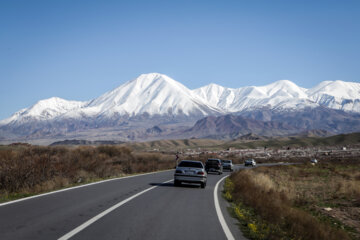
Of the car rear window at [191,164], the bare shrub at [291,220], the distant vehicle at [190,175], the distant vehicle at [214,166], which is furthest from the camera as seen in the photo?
the distant vehicle at [214,166]

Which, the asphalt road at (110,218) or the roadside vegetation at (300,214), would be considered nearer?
the asphalt road at (110,218)

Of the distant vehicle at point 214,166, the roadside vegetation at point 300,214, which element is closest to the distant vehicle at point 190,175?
the roadside vegetation at point 300,214

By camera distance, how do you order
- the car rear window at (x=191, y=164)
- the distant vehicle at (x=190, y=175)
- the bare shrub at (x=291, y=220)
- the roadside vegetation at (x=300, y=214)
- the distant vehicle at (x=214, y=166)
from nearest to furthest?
the bare shrub at (x=291, y=220) < the roadside vegetation at (x=300, y=214) < the distant vehicle at (x=190, y=175) < the car rear window at (x=191, y=164) < the distant vehicle at (x=214, y=166)

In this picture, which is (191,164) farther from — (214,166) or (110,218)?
(214,166)

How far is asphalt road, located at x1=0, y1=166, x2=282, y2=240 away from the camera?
389 inches

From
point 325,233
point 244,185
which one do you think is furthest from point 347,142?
point 325,233

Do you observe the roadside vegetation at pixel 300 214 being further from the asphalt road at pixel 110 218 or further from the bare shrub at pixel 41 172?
the bare shrub at pixel 41 172

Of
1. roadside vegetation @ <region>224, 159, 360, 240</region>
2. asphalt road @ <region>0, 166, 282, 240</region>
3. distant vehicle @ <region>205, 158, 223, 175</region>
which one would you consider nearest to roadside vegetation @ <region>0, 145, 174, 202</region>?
asphalt road @ <region>0, 166, 282, 240</region>

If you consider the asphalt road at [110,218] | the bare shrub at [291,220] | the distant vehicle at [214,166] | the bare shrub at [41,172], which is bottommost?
the distant vehicle at [214,166]

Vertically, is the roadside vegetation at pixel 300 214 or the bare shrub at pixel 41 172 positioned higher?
the bare shrub at pixel 41 172

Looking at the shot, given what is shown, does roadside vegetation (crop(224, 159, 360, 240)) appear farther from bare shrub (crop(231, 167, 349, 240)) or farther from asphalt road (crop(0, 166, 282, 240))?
asphalt road (crop(0, 166, 282, 240))

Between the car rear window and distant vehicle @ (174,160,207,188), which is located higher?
the car rear window

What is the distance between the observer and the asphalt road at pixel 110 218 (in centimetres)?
989

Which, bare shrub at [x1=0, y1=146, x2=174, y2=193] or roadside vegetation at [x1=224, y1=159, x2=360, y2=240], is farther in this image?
bare shrub at [x1=0, y1=146, x2=174, y2=193]
